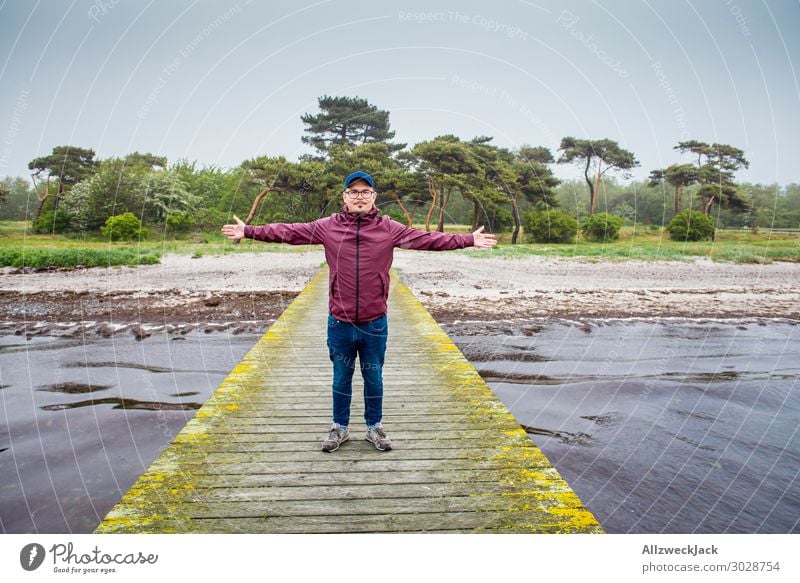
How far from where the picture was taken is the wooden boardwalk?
3387 mm

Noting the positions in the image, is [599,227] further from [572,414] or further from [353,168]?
[572,414]

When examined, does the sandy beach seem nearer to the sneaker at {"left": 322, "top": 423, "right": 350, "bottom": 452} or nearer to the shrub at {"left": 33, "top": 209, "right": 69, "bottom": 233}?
the sneaker at {"left": 322, "top": 423, "right": 350, "bottom": 452}

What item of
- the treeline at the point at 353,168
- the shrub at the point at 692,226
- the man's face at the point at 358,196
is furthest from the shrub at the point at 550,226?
the man's face at the point at 358,196

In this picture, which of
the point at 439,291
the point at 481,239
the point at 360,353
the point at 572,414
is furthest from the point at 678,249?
the point at 360,353

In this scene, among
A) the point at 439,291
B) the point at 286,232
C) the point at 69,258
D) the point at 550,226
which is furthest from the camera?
the point at 550,226

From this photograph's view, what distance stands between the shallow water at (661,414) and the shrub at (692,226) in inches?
1087

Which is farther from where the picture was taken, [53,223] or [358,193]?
[53,223]

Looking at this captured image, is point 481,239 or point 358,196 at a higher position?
point 358,196

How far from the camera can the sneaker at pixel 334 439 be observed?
432 cm

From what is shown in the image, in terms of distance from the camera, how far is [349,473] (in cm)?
398

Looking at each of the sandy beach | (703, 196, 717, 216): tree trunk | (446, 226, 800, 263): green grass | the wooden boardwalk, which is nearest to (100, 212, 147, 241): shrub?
the sandy beach

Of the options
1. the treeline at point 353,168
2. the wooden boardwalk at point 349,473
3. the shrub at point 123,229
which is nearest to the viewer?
the wooden boardwalk at point 349,473

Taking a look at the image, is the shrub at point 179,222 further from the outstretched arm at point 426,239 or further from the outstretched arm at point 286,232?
the outstretched arm at point 426,239

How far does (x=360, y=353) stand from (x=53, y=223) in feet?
124
